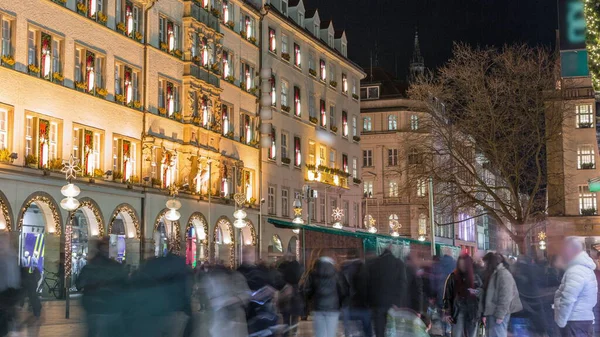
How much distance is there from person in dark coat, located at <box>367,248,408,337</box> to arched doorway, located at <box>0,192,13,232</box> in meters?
22.2

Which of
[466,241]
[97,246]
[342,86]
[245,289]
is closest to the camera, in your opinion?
[97,246]

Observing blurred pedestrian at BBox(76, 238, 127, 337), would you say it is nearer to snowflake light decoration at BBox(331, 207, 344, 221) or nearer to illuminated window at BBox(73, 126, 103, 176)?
illuminated window at BBox(73, 126, 103, 176)

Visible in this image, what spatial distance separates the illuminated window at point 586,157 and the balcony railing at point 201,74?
31057 millimetres

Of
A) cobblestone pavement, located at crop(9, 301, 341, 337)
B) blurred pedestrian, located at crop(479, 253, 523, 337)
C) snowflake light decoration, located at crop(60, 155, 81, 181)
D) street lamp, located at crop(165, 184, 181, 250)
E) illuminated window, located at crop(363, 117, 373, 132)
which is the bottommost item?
cobblestone pavement, located at crop(9, 301, 341, 337)

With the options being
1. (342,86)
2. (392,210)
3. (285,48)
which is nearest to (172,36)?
(285,48)

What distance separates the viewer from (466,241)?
109500 millimetres

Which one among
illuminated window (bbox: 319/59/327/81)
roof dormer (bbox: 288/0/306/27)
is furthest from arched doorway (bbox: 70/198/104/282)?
illuminated window (bbox: 319/59/327/81)

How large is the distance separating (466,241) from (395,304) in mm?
95651

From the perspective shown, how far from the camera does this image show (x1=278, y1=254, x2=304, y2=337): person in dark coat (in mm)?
20688

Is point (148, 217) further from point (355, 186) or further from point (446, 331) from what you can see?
point (355, 186)

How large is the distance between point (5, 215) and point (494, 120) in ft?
68.9

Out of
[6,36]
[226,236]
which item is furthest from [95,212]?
[226,236]

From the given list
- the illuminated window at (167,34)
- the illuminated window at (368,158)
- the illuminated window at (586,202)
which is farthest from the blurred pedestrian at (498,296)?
the illuminated window at (368,158)

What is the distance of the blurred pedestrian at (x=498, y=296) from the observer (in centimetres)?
1502
